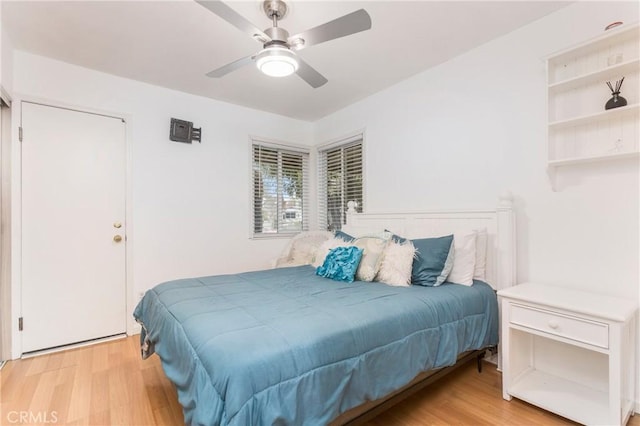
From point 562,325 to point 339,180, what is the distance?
9.56 ft

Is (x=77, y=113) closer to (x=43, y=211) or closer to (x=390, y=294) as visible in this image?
(x=43, y=211)

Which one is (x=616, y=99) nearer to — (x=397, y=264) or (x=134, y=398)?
(x=397, y=264)

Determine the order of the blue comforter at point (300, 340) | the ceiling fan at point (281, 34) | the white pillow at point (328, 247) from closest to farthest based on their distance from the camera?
the blue comforter at point (300, 340)
the ceiling fan at point (281, 34)
the white pillow at point (328, 247)

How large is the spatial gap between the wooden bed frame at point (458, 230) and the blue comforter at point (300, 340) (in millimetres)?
173

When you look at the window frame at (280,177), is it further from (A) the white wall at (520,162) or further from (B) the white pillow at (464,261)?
(B) the white pillow at (464,261)

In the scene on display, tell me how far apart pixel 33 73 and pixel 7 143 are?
2.14ft

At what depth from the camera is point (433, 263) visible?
2.27m

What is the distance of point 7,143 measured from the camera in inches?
101

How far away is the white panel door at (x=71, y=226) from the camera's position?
8.81ft

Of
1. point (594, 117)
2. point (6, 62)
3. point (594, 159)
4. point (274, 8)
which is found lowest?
point (594, 159)

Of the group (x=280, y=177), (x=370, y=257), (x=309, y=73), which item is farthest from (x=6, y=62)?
(x=370, y=257)

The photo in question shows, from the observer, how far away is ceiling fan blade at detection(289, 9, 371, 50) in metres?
1.55

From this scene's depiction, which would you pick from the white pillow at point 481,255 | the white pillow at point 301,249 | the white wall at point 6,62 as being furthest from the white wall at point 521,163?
the white wall at point 6,62

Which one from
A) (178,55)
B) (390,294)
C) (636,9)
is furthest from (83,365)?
(636,9)
